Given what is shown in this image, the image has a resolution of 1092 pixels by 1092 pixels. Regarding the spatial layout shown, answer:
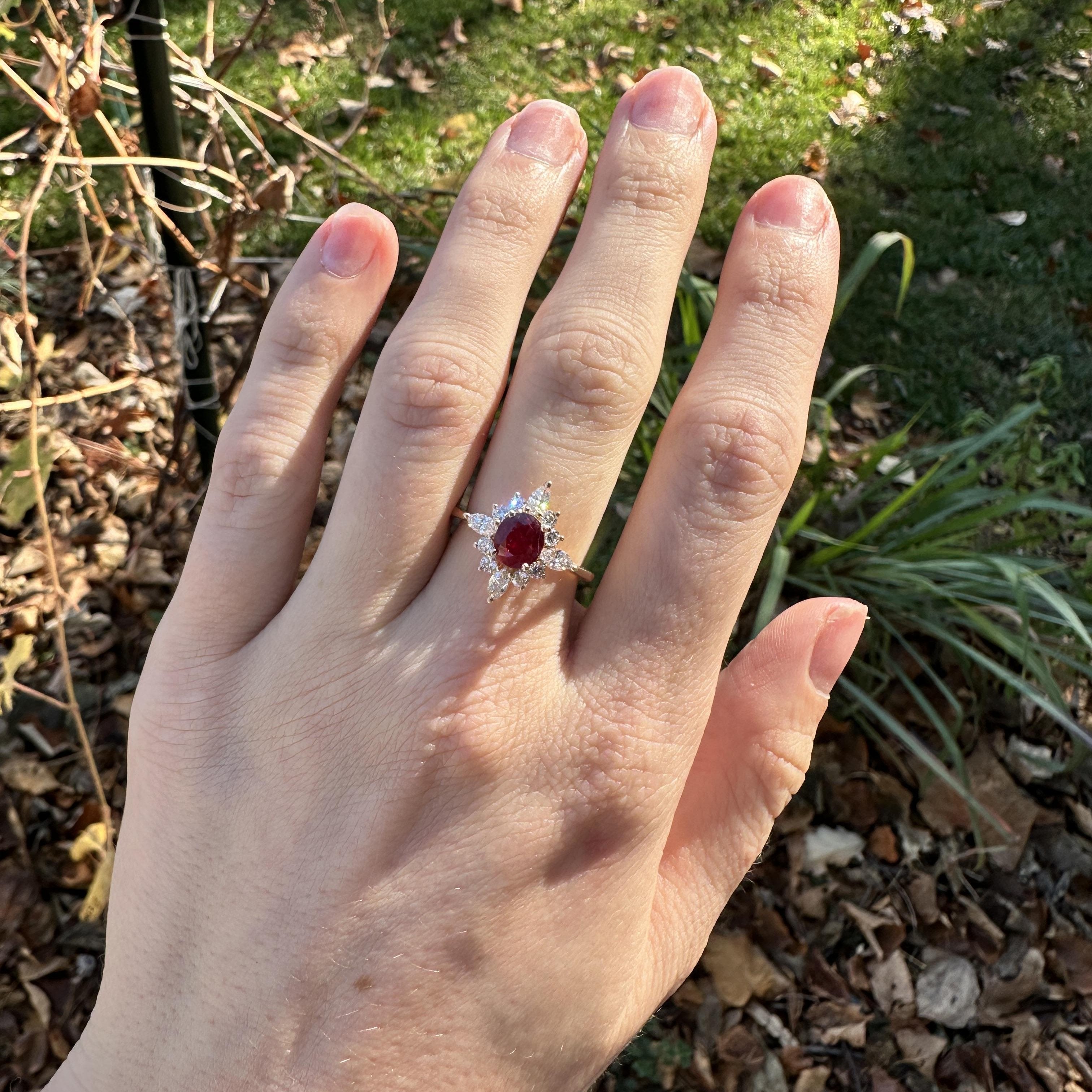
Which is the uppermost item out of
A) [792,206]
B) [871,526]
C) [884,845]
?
[792,206]

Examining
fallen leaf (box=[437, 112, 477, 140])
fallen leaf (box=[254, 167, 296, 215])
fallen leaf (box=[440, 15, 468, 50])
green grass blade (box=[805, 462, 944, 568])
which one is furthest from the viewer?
fallen leaf (box=[440, 15, 468, 50])

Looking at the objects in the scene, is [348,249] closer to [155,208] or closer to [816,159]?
[155,208]

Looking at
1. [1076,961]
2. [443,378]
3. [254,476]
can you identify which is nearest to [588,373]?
[443,378]

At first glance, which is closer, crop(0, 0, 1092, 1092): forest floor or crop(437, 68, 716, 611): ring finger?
crop(437, 68, 716, 611): ring finger

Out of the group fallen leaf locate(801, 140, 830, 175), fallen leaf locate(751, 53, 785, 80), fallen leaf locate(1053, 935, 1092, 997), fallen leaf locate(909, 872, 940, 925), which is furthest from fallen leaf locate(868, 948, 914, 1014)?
fallen leaf locate(751, 53, 785, 80)

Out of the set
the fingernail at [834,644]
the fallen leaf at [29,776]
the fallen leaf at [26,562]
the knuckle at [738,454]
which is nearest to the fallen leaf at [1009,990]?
the fingernail at [834,644]

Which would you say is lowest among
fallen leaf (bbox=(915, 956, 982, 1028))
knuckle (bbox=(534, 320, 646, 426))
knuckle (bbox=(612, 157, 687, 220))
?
fallen leaf (bbox=(915, 956, 982, 1028))

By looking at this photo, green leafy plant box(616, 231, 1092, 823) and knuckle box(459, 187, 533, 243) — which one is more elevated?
knuckle box(459, 187, 533, 243)

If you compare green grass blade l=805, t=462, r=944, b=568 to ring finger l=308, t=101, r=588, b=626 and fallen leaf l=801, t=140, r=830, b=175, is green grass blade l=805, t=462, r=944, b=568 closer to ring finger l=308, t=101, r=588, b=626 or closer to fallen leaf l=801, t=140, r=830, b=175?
ring finger l=308, t=101, r=588, b=626
